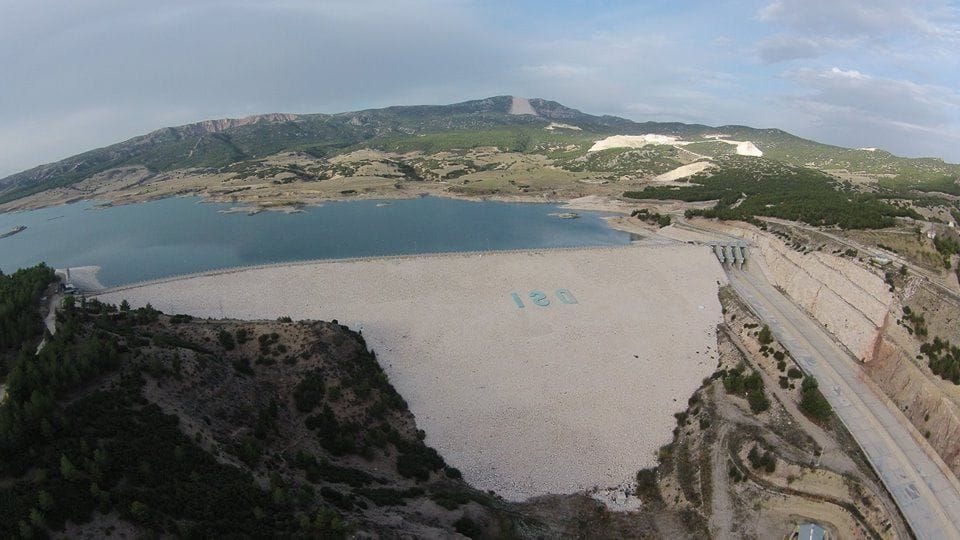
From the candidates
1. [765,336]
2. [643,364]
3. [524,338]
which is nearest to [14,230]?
[524,338]

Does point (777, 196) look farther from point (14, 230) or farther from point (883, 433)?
point (14, 230)

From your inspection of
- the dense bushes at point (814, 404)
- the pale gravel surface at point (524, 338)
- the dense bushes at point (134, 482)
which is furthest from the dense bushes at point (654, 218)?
the dense bushes at point (134, 482)

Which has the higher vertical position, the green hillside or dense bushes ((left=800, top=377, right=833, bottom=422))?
the green hillside

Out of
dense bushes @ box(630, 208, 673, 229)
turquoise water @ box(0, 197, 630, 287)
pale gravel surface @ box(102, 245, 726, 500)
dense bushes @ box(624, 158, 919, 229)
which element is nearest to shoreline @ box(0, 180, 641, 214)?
turquoise water @ box(0, 197, 630, 287)

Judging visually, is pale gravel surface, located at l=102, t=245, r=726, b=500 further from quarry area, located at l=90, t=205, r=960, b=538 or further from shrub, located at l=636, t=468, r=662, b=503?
shrub, located at l=636, t=468, r=662, b=503

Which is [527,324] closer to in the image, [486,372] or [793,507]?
[486,372]

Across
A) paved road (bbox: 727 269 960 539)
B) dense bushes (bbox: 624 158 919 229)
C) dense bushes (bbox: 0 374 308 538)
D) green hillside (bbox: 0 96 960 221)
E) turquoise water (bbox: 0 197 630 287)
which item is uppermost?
green hillside (bbox: 0 96 960 221)
